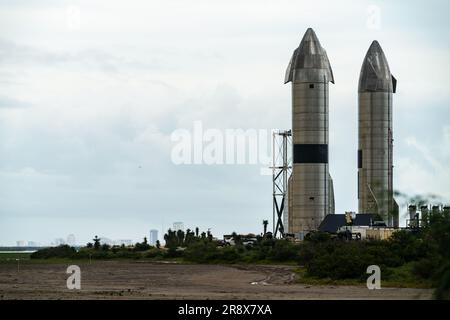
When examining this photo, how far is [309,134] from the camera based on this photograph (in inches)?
4611

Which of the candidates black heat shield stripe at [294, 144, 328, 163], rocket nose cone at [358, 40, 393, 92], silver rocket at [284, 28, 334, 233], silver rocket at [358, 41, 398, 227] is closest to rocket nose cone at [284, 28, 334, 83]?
silver rocket at [284, 28, 334, 233]

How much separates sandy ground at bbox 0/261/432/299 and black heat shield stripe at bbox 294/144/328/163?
3322 cm

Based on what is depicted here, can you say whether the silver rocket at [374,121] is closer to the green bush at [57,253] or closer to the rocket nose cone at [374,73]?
the rocket nose cone at [374,73]

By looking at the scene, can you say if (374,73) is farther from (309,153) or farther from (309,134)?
(309,153)

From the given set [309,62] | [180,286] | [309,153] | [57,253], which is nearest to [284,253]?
[309,153]

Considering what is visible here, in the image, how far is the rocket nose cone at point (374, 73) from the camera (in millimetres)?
123125

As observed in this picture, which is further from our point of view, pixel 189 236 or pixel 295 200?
pixel 189 236

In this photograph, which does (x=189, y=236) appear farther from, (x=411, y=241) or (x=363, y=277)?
(x=363, y=277)

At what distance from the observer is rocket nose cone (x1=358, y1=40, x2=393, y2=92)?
123125mm

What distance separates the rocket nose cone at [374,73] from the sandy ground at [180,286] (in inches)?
1613
